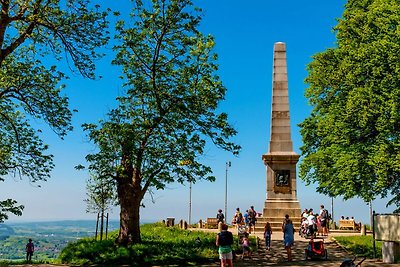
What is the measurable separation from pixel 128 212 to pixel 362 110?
41.3 ft

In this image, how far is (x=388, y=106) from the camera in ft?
71.3

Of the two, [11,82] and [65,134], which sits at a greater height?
[11,82]

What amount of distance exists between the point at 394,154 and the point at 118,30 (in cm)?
1376

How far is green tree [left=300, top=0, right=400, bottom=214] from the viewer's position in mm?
21734

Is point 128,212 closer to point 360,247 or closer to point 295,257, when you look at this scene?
point 295,257

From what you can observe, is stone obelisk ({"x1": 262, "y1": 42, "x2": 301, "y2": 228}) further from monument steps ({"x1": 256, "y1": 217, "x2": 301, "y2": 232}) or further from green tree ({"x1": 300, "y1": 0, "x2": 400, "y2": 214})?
green tree ({"x1": 300, "y1": 0, "x2": 400, "y2": 214})

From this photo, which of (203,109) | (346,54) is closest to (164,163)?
(203,109)

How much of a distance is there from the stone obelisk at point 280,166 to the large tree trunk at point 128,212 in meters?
11.7

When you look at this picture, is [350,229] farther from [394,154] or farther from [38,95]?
[38,95]

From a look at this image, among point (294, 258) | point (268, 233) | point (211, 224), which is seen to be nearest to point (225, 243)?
point (294, 258)

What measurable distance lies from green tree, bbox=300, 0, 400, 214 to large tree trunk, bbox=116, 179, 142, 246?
1046 cm

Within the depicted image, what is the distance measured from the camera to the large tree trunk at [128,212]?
1905 centimetres

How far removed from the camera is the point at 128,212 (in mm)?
19188

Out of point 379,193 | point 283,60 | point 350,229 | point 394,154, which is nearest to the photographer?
point 394,154
